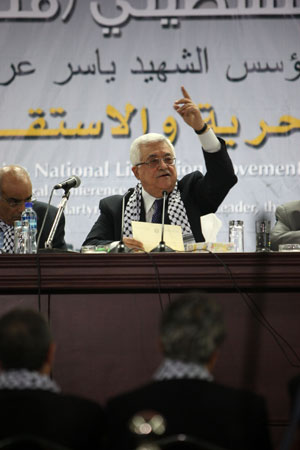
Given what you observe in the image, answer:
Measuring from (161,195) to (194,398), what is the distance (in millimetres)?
2430

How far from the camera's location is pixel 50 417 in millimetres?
1663

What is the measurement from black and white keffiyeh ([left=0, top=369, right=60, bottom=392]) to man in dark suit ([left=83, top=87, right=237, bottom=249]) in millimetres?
2075

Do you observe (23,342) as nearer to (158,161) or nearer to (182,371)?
(182,371)

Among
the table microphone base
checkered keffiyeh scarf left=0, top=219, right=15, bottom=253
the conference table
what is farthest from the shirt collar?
the conference table

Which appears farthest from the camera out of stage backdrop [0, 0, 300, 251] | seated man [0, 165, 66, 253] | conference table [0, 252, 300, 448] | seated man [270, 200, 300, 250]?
stage backdrop [0, 0, 300, 251]

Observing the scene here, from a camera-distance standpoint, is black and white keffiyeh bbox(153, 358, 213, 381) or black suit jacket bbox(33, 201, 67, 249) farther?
black suit jacket bbox(33, 201, 67, 249)

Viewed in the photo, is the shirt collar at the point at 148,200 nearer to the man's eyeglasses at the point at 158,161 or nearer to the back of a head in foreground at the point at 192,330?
the man's eyeglasses at the point at 158,161

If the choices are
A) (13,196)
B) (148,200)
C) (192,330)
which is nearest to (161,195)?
(148,200)

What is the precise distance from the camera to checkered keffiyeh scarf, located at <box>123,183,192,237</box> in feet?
12.8

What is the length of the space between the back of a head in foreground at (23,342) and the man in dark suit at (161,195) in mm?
2029

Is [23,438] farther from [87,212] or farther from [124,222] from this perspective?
[87,212]

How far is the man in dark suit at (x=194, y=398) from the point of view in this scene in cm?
164

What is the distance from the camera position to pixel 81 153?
5879mm

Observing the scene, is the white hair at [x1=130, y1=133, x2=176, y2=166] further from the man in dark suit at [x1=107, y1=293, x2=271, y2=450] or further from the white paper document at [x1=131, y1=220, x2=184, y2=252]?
the man in dark suit at [x1=107, y1=293, x2=271, y2=450]
